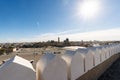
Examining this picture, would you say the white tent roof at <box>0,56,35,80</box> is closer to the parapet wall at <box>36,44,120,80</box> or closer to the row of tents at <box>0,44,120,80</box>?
the row of tents at <box>0,44,120,80</box>

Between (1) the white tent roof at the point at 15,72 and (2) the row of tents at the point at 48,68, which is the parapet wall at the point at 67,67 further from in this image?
(1) the white tent roof at the point at 15,72

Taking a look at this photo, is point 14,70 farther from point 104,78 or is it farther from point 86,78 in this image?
point 104,78

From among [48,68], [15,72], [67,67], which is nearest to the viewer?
[15,72]

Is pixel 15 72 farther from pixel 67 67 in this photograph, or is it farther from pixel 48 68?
pixel 67 67

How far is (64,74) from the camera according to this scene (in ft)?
38.3

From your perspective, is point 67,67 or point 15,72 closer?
point 15,72

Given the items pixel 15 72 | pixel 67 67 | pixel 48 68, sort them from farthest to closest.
→ pixel 67 67 → pixel 48 68 → pixel 15 72

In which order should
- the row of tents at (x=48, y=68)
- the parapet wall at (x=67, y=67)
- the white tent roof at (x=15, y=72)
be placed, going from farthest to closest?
1. the parapet wall at (x=67, y=67)
2. the row of tents at (x=48, y=68)
3. the white tent roof at (x=15, y=72)

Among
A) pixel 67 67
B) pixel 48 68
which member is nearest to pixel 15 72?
pixel 48 68

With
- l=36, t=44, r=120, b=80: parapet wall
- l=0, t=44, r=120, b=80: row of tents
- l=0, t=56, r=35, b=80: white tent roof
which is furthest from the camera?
l=36, t=44, r=120, b=80: parapet wall

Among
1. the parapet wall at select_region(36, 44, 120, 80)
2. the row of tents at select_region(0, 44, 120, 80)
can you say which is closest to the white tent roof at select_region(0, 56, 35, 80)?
the row of tents at select_region(0, 44, 120, 80)

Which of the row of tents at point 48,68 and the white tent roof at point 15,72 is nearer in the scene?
the white tent roof at point 15,72

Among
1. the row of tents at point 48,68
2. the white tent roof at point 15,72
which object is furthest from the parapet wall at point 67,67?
the white tent roof at point 15,72

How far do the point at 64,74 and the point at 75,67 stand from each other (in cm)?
280
